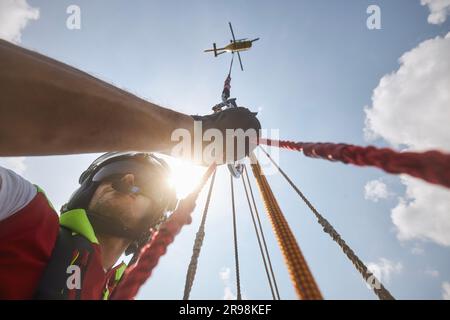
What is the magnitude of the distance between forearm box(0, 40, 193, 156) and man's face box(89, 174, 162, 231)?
114 inches

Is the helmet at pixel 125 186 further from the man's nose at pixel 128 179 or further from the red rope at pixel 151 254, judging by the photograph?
the red rope at pixel 151 254

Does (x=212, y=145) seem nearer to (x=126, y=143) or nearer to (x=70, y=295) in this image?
(x=126, y=143)

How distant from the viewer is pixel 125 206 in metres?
3.89

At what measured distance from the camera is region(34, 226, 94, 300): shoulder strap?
7.04ft

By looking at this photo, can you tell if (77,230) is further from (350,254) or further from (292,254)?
(350,254)

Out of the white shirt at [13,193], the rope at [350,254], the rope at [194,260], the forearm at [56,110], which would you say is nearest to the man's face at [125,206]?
the rope at [194,260]

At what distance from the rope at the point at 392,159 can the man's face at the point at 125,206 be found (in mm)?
3057

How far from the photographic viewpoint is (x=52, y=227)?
244 centimetres

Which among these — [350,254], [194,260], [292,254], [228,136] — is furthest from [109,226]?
[350,254]

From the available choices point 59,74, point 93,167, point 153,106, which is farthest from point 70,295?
point 93,167

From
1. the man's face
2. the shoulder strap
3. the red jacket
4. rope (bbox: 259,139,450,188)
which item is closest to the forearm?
Answer: rope (bbox: 259,139,450,188)

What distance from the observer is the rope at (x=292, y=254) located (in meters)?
1.45

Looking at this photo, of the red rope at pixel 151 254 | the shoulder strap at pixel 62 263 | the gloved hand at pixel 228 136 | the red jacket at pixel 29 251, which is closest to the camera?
the red rope at pixel 151 254
